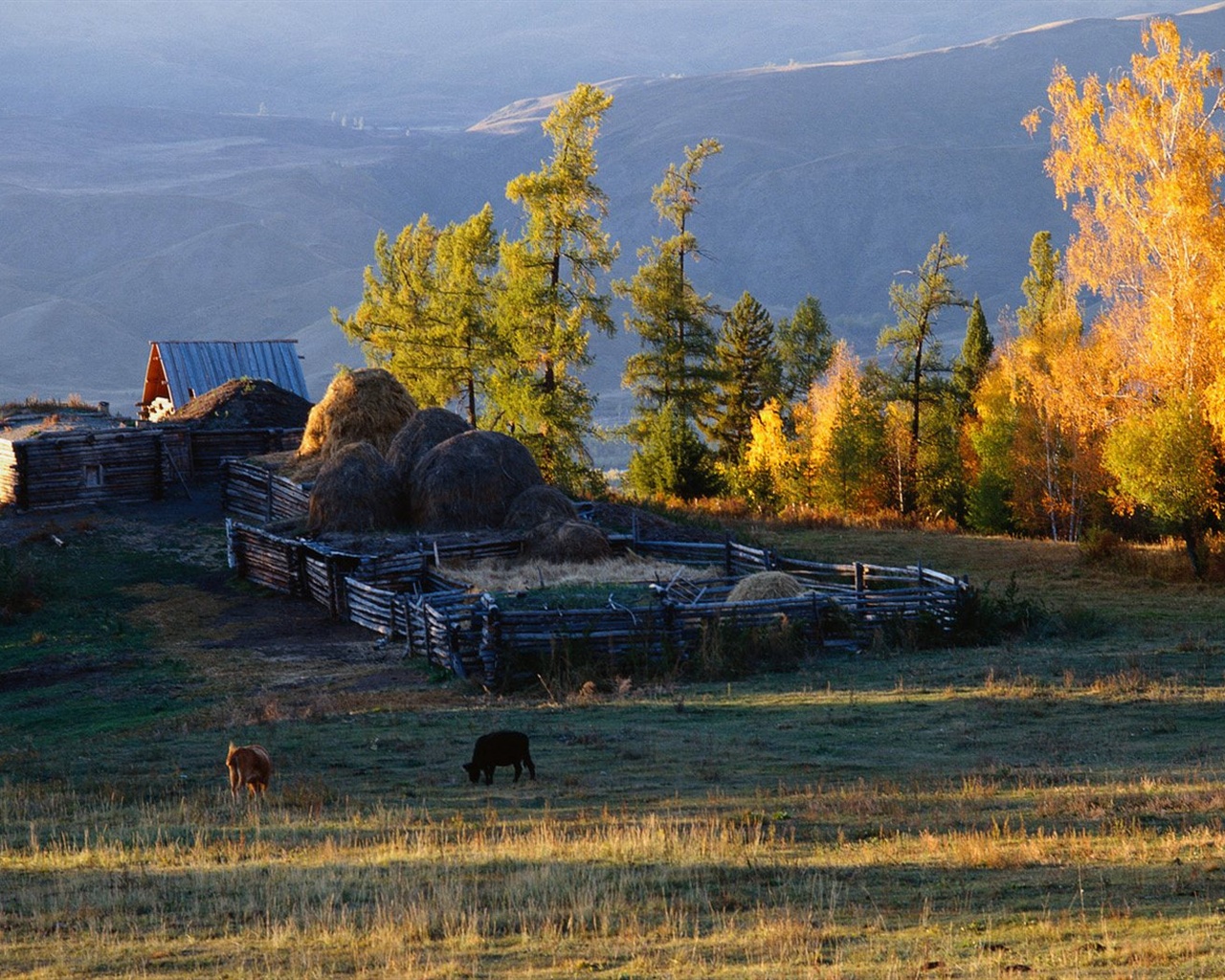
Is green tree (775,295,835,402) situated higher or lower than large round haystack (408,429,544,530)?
higher

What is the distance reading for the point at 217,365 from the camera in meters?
60.2

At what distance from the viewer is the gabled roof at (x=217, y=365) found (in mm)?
59031

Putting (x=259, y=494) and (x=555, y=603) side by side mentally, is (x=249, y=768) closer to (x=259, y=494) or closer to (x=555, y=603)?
(x=555, y=603)

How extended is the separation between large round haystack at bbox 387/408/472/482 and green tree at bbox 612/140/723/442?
85.2 feet

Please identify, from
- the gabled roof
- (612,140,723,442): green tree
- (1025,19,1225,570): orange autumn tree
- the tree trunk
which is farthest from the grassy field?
(612,140,723,442): green tree

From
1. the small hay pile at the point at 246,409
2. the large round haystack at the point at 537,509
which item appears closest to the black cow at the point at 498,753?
the large round haystack at the point at 537,509

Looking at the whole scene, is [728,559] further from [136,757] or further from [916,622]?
[136,757]

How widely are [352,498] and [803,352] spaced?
59.5 metres

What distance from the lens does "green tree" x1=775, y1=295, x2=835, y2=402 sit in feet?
305

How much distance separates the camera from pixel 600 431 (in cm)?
6025

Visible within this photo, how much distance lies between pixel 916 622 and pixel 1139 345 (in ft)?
48.7

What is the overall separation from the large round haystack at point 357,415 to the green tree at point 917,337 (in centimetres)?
2567

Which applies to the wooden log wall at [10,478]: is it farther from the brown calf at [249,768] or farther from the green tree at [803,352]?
the green tree at [803,352]

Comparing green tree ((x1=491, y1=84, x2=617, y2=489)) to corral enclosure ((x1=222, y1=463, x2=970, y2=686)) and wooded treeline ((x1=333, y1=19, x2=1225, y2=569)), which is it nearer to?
wooded treeline ((x1=333, y1=19, x2=1225, y2=569))
